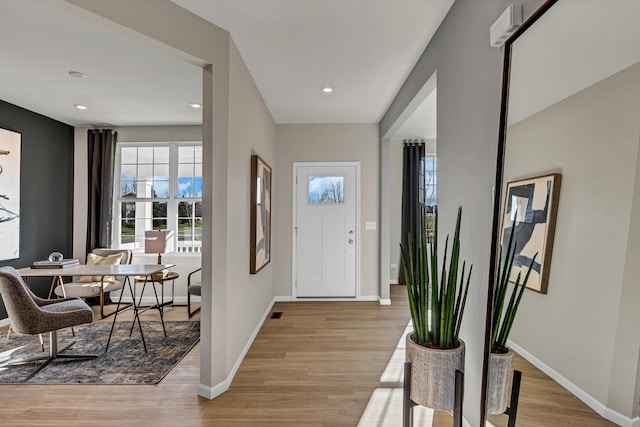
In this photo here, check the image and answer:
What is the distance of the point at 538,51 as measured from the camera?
1185mm

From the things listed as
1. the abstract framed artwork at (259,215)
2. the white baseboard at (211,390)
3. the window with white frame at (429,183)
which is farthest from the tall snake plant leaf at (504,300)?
the window with white frame at (429,183)

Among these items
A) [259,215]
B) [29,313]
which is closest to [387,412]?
[259,215]

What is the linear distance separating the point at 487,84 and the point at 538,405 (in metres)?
1.38

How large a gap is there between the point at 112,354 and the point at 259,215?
184cm

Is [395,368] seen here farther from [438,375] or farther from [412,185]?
[412,185]

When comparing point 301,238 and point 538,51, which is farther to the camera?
point 301,238

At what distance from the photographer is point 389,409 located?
2182mm

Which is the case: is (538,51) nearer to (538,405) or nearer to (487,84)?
(487,84)

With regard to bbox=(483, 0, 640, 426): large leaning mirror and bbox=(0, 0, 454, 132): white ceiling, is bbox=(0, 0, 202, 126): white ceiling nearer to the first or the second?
bbox=(0, 0, 454, 132): white ceiling

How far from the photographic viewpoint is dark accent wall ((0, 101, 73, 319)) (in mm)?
4043

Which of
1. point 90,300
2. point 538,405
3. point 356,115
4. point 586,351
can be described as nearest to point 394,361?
point 538,405

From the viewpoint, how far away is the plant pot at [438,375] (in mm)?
1498

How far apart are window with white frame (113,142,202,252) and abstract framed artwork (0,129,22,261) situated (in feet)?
3.66

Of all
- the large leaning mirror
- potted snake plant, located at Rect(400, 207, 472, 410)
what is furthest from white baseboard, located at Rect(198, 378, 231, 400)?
the large leaning mirror
